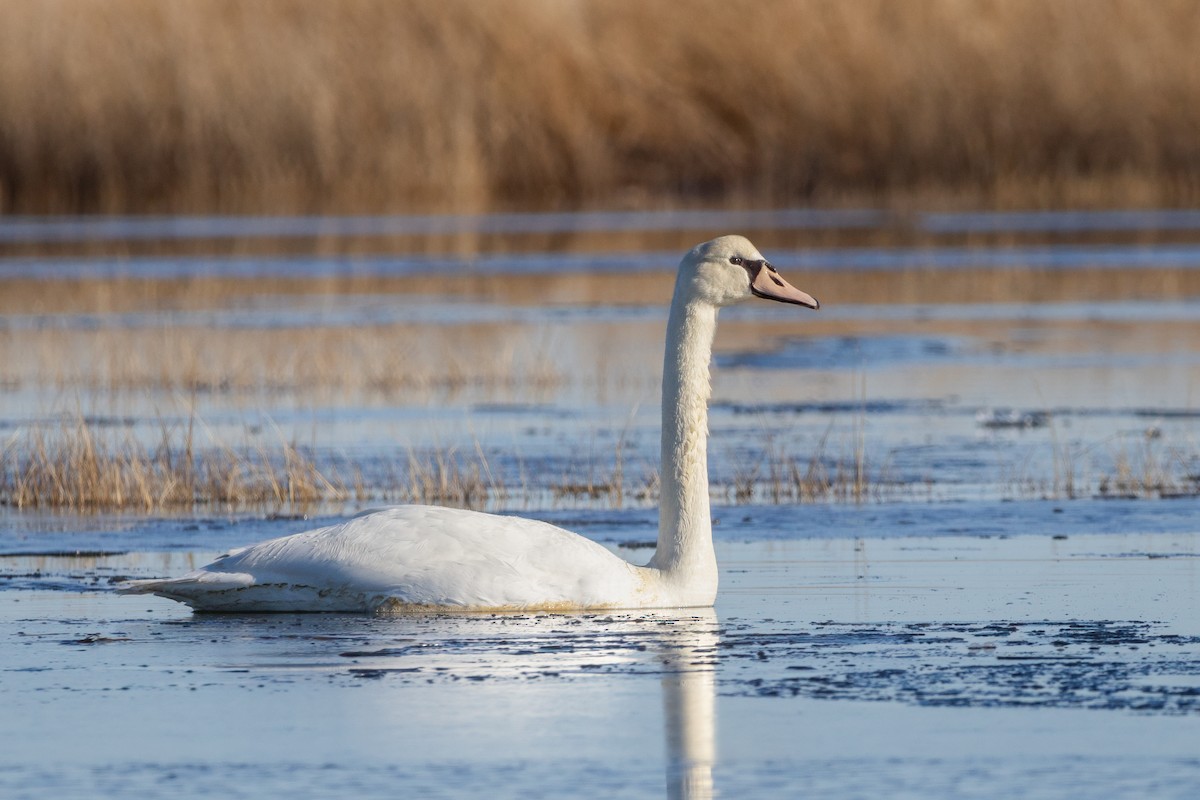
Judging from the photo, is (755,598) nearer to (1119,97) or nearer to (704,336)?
(704,336)

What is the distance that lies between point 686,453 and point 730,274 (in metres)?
0.62

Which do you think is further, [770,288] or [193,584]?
[770,288]

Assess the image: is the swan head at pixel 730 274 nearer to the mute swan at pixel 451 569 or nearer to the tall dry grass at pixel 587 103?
the mute swan at pixel 451 569

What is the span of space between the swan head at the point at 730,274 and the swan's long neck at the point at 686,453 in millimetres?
62

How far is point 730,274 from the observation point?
806cm

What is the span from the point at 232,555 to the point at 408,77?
20.4m

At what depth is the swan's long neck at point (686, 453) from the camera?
25.4 feet

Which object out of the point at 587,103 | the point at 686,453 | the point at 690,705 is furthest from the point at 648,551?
the point at 587,103

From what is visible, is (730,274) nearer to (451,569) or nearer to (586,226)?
Answer: (451,569)

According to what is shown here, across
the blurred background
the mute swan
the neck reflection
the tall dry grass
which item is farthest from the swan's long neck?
the tall dry grass

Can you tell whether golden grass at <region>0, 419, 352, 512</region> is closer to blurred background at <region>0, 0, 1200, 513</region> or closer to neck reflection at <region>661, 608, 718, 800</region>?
blurred background at <region>0, 0, 1200, 513</region>

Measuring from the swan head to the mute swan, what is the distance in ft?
0.59

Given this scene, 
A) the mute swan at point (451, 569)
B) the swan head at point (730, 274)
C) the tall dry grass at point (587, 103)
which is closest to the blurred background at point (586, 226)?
the tall dry grass at point (587, 103)

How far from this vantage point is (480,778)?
5.39m
